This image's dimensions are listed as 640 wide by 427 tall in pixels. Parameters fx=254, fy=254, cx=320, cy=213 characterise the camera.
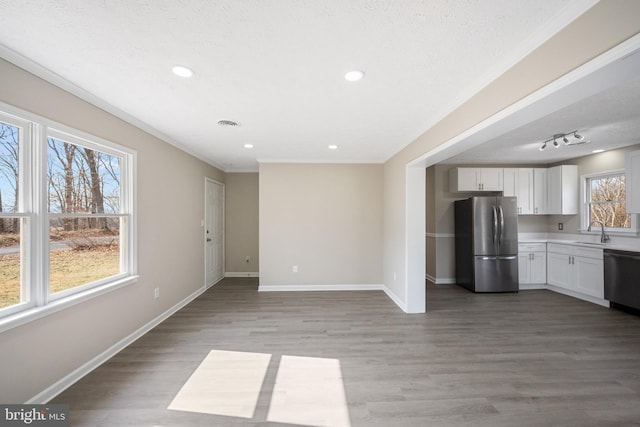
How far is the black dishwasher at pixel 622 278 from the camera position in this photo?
3.50m

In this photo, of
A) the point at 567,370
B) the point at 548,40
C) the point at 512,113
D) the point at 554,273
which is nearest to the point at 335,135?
the point at 512,113

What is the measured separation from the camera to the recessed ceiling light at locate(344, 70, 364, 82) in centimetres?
183

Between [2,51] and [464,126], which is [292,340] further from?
[2,51]

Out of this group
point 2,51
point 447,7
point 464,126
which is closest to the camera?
point 447,7

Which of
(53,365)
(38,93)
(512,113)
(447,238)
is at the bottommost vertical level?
(53,365)

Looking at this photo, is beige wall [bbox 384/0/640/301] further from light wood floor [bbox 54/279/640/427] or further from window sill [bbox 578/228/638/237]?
window sill [bbox 578/228/638/237]

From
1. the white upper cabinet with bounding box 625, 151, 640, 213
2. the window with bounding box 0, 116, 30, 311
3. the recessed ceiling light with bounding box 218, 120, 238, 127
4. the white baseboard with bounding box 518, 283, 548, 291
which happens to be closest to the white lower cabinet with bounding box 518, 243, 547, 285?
the white baseboard with bounding box 518, 283, 548, 291

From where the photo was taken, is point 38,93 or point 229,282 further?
point 229,282

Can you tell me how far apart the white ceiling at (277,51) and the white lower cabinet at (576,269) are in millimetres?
3859

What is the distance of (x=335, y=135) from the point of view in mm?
3277

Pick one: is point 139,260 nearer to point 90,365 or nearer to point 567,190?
point 90,365

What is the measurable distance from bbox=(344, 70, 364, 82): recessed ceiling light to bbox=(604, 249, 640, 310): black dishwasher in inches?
182

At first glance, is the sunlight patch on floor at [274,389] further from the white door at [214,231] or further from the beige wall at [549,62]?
the white door at [214,231]

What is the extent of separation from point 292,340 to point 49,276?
2206 mm
